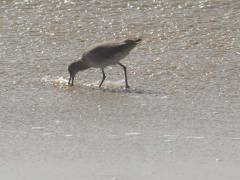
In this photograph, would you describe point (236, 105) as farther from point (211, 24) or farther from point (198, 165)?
point (211, 24)

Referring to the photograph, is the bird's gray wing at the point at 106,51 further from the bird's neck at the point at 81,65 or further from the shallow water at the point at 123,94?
the shallow water at the point at 123,94

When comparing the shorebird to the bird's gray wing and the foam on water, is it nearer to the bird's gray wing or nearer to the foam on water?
the bird's gray wing

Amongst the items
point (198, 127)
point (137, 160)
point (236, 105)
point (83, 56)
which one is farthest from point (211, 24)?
point (137, 160)

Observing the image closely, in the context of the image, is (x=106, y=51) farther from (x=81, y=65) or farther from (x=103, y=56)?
(x=81, y=65)

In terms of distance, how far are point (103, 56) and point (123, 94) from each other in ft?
3.14

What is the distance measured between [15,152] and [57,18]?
482 cm

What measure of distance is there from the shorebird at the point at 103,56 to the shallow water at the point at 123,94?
0.15 meters

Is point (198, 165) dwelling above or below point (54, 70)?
above

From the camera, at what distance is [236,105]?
7.66 m

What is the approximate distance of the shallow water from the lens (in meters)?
5.98

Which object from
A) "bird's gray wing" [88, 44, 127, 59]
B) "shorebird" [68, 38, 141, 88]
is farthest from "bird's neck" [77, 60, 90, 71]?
"bird's gray wing" [88, 44, 127, 59]

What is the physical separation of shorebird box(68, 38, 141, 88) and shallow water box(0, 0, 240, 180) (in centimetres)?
15

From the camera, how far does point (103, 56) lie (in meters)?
9.35

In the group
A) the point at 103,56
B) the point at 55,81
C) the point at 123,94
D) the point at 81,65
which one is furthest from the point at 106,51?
the point at 123,94
